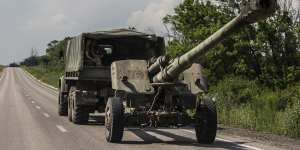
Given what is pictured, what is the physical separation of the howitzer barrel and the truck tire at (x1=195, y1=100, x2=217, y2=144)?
37.6 inches

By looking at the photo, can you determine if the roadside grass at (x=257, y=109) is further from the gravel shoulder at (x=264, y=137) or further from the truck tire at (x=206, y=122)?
the truck tire at (x=206, y=122)

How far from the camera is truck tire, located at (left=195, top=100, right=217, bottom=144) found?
1284cm

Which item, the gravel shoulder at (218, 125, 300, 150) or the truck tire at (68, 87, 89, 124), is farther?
the truck tire at (68, 87, 89, 124)

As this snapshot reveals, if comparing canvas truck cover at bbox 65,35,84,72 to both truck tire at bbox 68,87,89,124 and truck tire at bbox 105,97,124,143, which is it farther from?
truck tire at bbox 105,97,124,143

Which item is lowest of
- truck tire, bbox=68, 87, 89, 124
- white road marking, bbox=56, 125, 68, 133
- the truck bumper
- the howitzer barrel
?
white road marking, bbox=56, 125, 68, 133

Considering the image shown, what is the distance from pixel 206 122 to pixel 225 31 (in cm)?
298

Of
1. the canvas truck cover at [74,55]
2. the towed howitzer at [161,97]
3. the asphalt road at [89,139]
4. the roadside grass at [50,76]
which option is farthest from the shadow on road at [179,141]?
the roadside grass at [50,76]

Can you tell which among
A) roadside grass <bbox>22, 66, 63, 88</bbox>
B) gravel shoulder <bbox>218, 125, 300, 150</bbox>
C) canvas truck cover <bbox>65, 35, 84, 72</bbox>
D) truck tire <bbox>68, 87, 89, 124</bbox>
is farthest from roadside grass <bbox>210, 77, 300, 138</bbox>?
roadside grass <bbox>22, 66, 63, 88</bbox>

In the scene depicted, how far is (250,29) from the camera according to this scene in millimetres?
28969

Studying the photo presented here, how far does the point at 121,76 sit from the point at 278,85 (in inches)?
600

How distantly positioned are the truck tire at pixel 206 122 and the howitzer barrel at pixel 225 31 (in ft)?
3.13

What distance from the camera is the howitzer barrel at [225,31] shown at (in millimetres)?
9219

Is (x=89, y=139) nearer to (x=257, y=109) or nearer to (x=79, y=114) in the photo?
(x=79, y=114)

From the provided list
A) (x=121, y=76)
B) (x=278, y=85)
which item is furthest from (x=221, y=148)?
(x=278, y=85)
